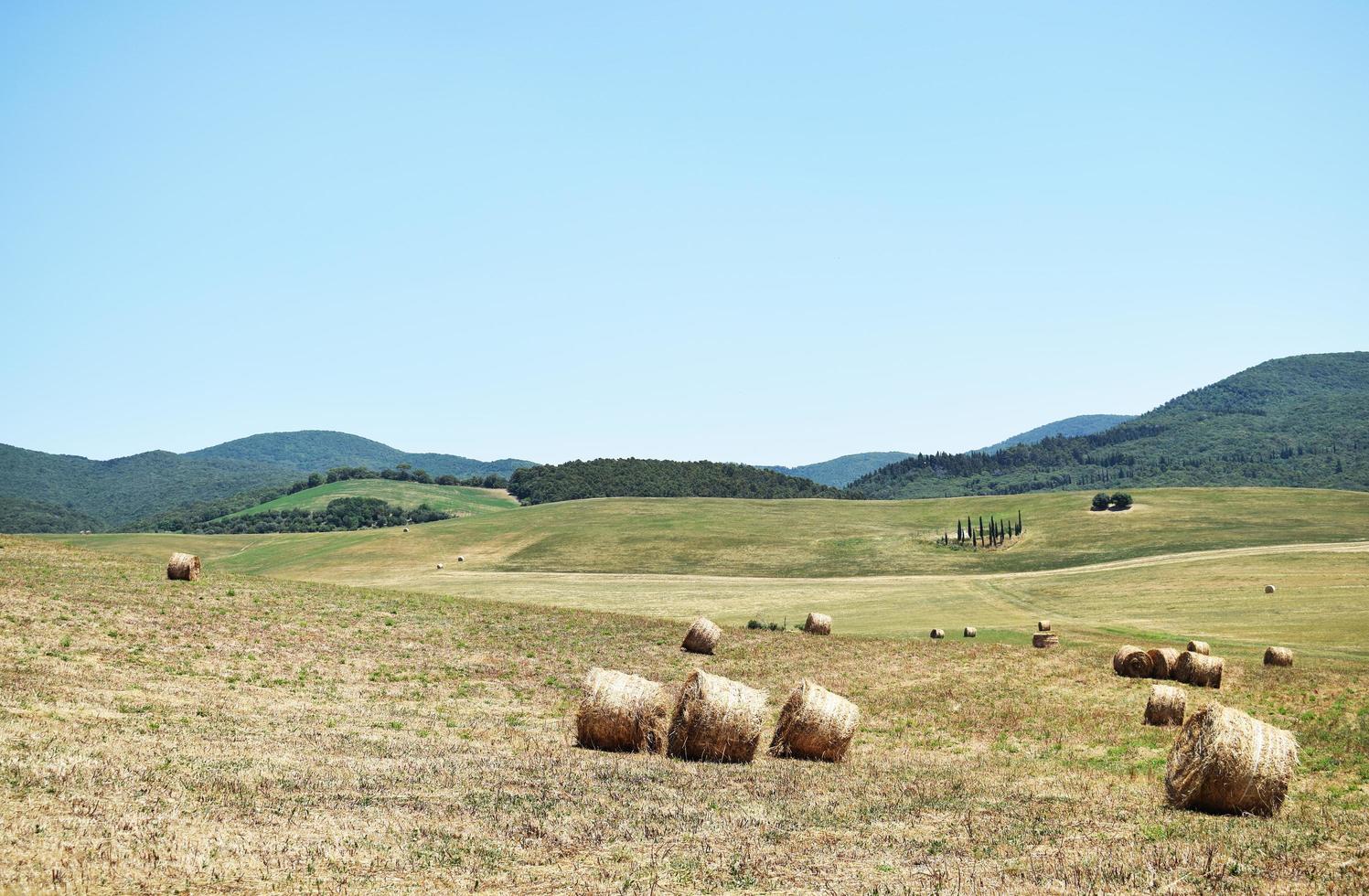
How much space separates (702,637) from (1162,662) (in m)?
16.1

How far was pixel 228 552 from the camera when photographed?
117 metres

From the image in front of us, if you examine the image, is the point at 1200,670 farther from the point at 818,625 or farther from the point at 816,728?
the point at 816,728

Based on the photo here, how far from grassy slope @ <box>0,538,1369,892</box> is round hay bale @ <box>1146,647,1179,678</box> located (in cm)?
185

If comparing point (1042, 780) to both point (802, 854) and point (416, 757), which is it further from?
point (416, 757)

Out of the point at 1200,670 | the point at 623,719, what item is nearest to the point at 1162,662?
the point at 1200,670

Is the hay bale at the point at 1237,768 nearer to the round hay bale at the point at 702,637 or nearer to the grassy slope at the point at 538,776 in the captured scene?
the grassy slope at the point at 538,776

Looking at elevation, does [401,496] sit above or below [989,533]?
above

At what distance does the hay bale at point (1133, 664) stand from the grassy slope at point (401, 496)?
135m

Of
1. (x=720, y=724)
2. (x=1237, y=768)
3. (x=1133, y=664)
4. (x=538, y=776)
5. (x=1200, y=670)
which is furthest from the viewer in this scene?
(x=1133, y=664)

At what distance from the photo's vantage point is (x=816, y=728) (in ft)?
64.3

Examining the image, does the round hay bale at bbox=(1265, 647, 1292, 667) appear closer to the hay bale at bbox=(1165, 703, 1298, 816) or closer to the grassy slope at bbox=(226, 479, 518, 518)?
the hay bale at bbox=(1165, 703, 1298, 816)

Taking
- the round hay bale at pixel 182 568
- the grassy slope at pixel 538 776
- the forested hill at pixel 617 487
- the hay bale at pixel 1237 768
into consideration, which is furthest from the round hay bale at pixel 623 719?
the forested hill at pixel 617 487

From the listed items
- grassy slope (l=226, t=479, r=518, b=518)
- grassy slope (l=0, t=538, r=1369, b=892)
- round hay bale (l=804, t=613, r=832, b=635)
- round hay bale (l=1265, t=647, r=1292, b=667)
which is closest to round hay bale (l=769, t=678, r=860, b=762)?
grassy slope (l=0, t=538, r=1369, b=892)

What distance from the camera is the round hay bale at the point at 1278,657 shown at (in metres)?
35.5
